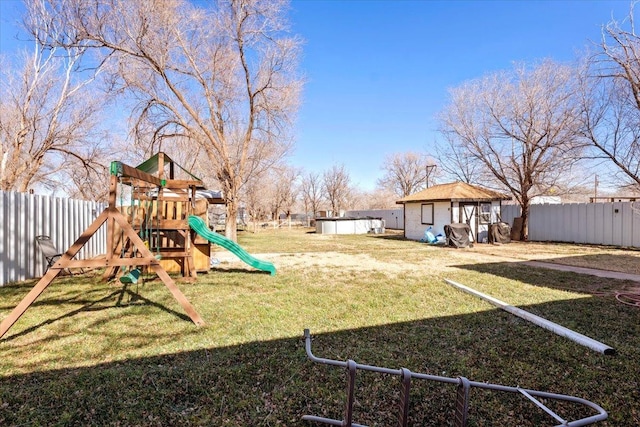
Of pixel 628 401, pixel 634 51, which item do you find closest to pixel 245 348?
pixel 628 401

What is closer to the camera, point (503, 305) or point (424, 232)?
point (503, 305)

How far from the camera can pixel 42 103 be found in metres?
11.8

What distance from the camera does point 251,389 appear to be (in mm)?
2445

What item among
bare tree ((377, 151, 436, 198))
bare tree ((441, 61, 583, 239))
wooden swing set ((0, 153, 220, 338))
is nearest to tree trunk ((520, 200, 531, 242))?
bare tree ((441, 61, 583, 239))

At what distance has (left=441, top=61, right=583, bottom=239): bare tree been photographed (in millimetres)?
13828

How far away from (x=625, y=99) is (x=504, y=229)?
6.38 metres

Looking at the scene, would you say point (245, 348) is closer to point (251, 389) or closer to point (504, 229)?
point (251, 389)

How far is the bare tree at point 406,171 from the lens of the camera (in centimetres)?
4056

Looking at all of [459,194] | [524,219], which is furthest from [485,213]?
[524,219]

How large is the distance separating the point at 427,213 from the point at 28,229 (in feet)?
50.6

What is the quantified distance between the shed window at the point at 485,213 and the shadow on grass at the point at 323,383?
12897mm

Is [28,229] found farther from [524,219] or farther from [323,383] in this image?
[524,219]

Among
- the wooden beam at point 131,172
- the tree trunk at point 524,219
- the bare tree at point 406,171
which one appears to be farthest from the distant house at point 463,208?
the bare tree at point 406,171

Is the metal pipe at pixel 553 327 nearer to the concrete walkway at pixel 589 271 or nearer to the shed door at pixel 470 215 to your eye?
the concrete walkway at pixel 589 271
